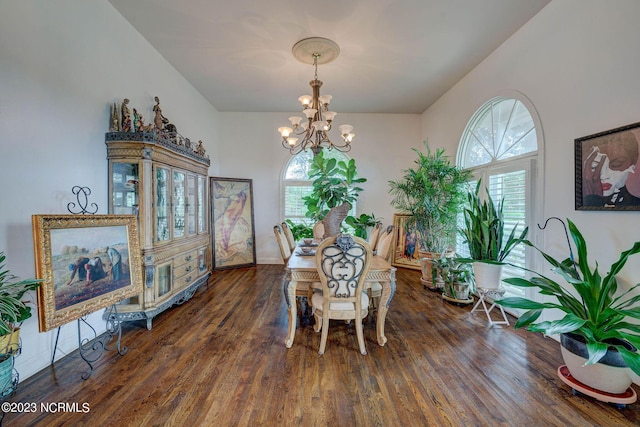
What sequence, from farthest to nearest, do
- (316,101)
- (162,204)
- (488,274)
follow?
1. (316,101)
2. (162,204)
3. (488,274)

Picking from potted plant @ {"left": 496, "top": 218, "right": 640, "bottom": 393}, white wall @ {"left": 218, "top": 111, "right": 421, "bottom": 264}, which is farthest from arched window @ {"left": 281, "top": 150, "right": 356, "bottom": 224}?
potted plant @ {"left": 496, "top": 218, "right": 640, "bottom": 393}

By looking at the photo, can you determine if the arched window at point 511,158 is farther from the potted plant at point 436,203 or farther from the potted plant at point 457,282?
the potted plant at point 457,282

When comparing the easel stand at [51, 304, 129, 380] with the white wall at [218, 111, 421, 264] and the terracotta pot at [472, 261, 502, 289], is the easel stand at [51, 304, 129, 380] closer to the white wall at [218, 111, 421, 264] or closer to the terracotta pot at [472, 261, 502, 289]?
the white wall at [218, 111, 421, 264]

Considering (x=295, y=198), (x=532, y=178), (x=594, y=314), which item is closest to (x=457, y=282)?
(x=532, y=178)

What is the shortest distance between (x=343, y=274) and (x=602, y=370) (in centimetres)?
183

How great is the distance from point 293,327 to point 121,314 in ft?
5.98

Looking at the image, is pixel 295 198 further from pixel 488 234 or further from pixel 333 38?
pixel 488 234

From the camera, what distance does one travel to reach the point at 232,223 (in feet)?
17.6

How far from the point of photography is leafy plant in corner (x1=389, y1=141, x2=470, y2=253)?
404 cm

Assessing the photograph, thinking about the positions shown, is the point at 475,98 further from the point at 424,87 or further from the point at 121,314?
the point at 121,314

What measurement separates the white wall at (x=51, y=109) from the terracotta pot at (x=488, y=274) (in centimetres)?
400

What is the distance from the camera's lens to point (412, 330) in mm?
2789

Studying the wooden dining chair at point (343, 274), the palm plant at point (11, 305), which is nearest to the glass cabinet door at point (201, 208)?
the palm plant at point (11, 305)

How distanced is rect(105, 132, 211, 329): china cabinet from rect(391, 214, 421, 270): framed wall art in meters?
3.84
